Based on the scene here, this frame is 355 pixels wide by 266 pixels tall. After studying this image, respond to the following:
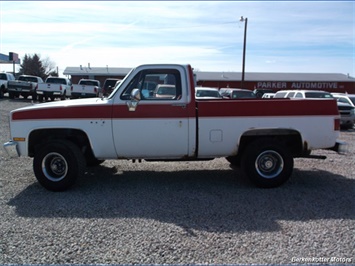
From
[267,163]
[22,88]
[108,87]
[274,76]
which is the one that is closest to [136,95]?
[267,163]

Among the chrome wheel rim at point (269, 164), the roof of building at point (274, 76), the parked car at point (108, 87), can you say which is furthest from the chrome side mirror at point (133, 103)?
the roof of building at point (274, 76)

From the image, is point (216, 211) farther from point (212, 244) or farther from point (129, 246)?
point (129, 246)

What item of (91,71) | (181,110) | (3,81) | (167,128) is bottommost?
(167,128)

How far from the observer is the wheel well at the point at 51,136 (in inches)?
234

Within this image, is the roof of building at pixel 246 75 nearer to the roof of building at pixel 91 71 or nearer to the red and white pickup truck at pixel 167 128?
the roof of building at pixel 91 71

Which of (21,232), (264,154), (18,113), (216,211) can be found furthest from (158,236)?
(18,113)

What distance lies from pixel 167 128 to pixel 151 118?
1.03 feet

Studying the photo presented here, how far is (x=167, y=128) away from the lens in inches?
228

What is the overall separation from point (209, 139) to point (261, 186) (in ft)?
4.04

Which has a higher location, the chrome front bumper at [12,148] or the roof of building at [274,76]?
the roof of building at [274,76]

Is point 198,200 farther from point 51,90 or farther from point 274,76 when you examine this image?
point 274,76

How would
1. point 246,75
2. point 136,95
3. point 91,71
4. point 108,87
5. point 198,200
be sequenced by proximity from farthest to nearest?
point 246,75, point 91,71, point 108,87, point 136,95, point 198,200

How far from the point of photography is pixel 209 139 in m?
5.85

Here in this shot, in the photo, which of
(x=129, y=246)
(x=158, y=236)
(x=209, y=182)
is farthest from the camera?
(x=209, y=182)
